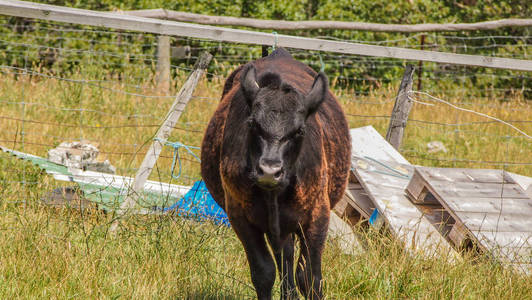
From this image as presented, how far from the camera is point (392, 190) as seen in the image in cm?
554

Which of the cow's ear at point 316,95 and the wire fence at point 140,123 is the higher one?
the cow's ear at point 316,95

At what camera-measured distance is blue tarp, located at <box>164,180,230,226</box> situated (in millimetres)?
5074

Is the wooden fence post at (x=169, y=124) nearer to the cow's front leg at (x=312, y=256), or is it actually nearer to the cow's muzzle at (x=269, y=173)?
the cow's front leg at (x=312, y=256)

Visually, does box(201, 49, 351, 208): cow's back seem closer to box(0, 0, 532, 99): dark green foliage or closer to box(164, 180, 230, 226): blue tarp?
box(164, 180, 230, 226): blue tarp

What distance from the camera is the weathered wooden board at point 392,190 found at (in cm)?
478

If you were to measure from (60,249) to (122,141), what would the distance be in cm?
406

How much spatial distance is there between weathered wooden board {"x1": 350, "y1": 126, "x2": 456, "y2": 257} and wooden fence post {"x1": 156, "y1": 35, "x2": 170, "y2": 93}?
3.54 m

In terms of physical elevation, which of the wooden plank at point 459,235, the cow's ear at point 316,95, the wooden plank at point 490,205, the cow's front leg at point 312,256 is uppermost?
the cow's ear at point 316,95

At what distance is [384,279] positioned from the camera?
4105 millimetres

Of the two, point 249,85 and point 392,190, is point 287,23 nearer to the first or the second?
point 392,190

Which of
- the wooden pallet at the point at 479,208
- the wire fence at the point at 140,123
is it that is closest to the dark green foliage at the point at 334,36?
the wire fence at the point at 140,123

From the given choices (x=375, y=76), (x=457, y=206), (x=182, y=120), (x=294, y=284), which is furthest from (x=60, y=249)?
(x=375, y=76)

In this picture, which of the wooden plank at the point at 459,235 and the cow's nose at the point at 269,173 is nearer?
the cow's nose at the point at 269,173

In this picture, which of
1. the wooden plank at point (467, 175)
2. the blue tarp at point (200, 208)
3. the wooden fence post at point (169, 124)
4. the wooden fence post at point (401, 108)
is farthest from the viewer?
the wooden fence post at point (401, 108)
